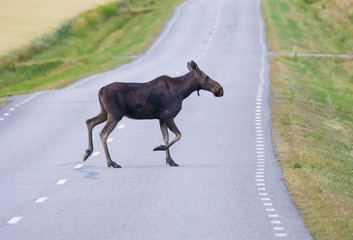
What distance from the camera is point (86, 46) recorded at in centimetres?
6506

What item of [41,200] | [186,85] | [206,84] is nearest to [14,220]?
[41,200]

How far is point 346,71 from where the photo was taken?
2041 inches

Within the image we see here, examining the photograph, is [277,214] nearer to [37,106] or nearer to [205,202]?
[205,202]

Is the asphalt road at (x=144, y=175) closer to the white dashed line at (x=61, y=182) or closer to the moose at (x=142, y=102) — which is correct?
the white dashed line at (x=61, y=182)

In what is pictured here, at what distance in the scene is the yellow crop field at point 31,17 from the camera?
66219 mm

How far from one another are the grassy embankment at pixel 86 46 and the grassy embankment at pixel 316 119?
34.3ft

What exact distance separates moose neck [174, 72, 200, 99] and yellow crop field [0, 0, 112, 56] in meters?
40.0

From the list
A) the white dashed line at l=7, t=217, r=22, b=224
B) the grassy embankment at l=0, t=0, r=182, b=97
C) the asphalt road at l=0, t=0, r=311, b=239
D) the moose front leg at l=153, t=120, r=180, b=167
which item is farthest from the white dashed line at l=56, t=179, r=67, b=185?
the grassy embankment at l=0, t=0, r=182, b=97

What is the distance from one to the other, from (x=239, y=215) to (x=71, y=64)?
137 ft

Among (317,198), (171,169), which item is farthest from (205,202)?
(171,169)

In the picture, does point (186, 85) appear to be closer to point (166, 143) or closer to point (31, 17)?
point (166, 143)

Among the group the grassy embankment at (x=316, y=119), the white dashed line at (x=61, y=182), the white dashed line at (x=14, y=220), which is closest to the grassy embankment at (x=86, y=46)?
the grassy embankment at (x=316, y=119)

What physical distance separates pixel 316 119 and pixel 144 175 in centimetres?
1354

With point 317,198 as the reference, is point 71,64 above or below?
below
